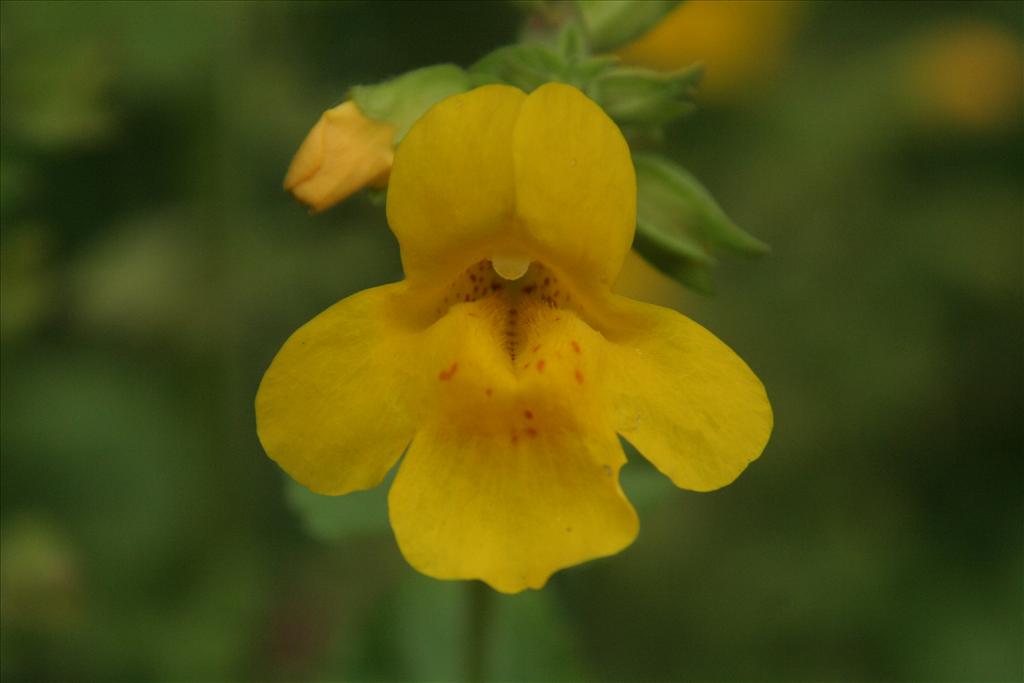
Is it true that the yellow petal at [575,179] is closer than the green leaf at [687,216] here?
Yes

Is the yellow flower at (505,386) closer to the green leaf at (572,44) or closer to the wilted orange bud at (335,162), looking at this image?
the wilted orange bud at (335,162)

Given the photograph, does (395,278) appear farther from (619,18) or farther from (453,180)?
(453,180)

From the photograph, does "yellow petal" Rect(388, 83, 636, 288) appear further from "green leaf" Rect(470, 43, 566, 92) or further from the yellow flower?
"green leaf" Rect(470, 43, 566, 92)

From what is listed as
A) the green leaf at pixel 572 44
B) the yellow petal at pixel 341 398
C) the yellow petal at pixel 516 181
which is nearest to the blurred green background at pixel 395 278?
the yellow petal at pixel 341 398

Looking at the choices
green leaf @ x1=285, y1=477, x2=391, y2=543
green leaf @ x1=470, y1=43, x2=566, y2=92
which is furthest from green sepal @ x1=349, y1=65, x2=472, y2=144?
green leaf @ x1=285, y1=477, x2=391, y2=543

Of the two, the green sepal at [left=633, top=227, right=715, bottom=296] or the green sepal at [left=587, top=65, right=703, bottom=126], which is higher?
the green sepal at [left=587, top=65, right=703, bottom=126]

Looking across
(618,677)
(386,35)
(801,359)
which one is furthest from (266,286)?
(801,359)
